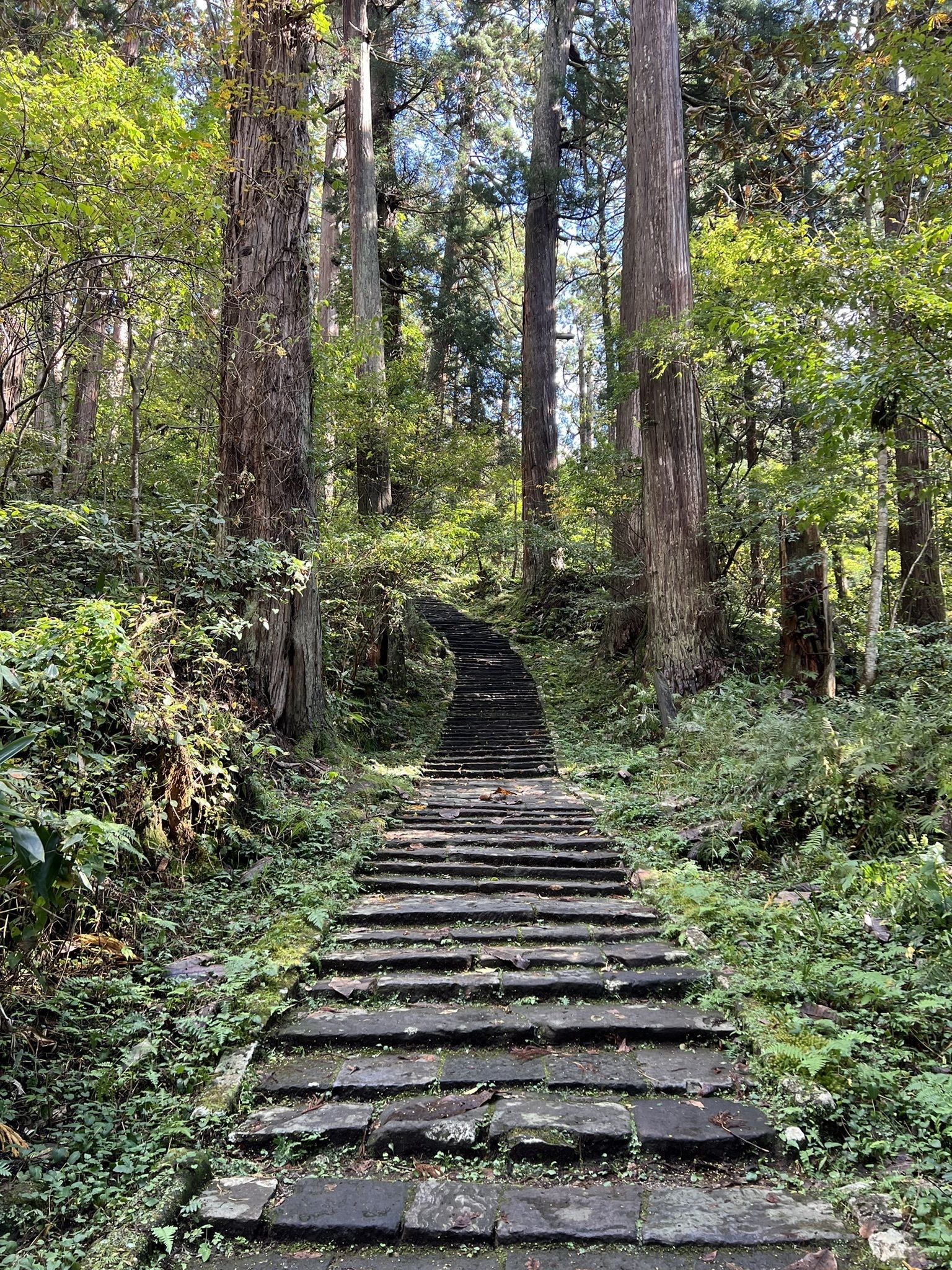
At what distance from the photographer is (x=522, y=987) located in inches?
146

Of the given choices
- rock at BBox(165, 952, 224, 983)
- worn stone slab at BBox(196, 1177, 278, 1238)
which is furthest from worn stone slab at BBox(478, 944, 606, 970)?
worn stone slab at BBox(196, 1177, 278, 1238)

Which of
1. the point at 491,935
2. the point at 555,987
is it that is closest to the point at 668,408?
the point at 491,935

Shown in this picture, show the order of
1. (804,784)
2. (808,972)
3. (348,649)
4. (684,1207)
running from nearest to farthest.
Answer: (684,1207) → (808,972) → (804,784) → (348,649)

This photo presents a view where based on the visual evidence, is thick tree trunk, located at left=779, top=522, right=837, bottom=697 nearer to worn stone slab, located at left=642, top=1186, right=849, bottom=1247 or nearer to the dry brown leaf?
worn stone slab, located at left=642, top=1186, right=849, bottom=1247

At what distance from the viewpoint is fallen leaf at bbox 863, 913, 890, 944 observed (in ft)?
11.9

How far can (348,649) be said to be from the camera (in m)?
10.3

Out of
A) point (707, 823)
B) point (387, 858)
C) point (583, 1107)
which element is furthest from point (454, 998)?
point (707, 823)

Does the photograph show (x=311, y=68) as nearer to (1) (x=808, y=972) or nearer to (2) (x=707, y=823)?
(2) (x=707, y=823)

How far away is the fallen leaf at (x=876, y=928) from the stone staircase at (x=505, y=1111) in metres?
0.87

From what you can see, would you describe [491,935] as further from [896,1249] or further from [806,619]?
[806,619]

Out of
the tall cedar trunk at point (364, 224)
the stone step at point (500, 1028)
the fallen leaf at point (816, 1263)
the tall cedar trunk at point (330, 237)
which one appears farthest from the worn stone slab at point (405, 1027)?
the tall cedar trunk at point (330, 237)

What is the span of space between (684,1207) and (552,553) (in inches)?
666

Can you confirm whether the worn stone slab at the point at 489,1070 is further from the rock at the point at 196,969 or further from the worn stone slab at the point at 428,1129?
the rock at the point at 196,969

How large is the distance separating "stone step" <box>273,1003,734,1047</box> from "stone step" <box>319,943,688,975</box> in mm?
412
